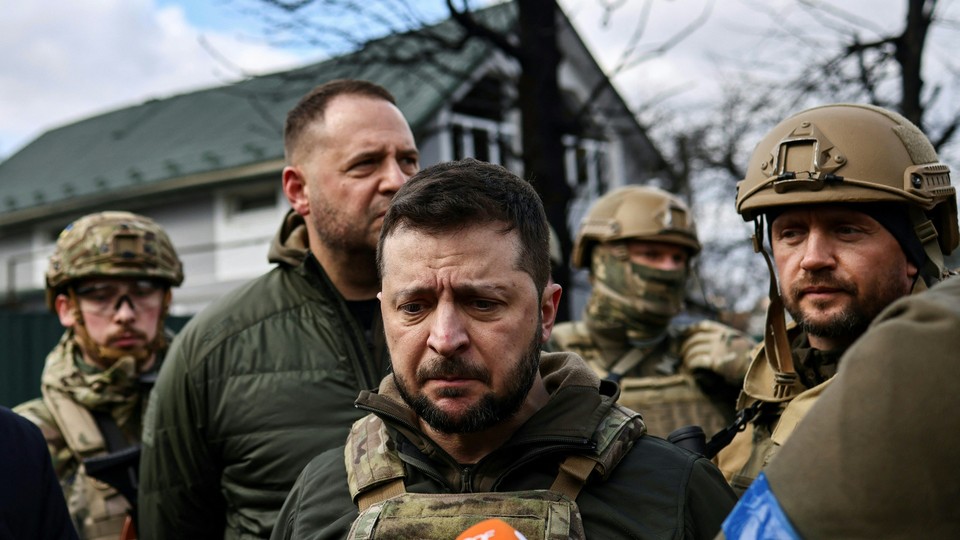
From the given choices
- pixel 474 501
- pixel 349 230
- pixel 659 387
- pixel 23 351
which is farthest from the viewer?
pixel 23 351

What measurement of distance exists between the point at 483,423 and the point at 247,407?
136 centimetres

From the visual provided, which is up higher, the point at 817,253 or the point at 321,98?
the point at 321,98

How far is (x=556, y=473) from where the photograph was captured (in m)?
2.36

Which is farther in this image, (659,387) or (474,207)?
(659,387)

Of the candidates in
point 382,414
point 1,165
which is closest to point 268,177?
point 1,165

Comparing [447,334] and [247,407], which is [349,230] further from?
[447,334]

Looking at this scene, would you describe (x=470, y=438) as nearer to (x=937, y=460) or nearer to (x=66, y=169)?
(x=937, y=460)

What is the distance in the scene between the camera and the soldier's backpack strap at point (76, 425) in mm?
4594

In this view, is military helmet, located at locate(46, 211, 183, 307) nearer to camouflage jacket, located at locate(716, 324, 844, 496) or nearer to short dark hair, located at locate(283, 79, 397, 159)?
short dark hair, located at locate(283, 79, 397, 159)

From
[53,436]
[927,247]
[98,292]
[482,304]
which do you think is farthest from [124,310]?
[927,247]

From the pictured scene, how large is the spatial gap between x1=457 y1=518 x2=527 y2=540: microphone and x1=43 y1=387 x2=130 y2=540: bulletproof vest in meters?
2.77

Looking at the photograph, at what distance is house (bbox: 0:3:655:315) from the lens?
1862 cm

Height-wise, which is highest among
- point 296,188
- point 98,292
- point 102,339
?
point 296,188

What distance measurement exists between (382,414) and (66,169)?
1000 inches
